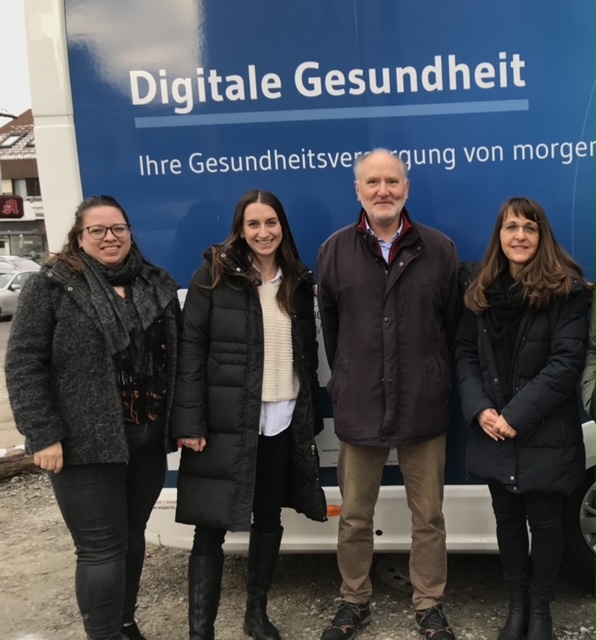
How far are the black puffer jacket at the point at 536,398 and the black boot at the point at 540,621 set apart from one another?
0.49m

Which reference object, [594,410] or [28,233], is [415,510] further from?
[28,233]

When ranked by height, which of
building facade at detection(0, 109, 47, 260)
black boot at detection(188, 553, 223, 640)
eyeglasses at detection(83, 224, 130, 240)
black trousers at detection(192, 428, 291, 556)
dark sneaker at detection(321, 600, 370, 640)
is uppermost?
building facade at detection(0, 109, 47, 260)

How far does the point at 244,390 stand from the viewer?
2.40 metres

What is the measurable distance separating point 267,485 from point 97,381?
0.80m

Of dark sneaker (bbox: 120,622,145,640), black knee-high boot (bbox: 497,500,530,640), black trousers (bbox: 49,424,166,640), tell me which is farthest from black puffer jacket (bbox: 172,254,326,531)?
black knee-high boot (bbox: 497,500,530,640)

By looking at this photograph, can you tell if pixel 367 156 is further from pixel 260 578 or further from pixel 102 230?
pixel 260 578

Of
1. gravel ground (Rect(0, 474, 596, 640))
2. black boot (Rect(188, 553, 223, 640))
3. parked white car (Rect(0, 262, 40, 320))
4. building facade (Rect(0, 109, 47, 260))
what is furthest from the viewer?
building facade (Rect(0, 109, 47, 260))

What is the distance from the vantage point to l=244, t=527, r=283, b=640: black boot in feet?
8.62

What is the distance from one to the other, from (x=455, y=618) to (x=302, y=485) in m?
1.01

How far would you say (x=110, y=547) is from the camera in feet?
7.41

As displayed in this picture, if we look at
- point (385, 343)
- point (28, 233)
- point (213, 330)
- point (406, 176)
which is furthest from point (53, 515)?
point (28, 233)

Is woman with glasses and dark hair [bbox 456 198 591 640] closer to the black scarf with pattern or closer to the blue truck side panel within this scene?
the blue truck side panel

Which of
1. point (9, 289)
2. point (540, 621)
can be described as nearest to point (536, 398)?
point (540, 621)

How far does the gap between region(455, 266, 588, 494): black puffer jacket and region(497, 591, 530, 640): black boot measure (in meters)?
0.51
